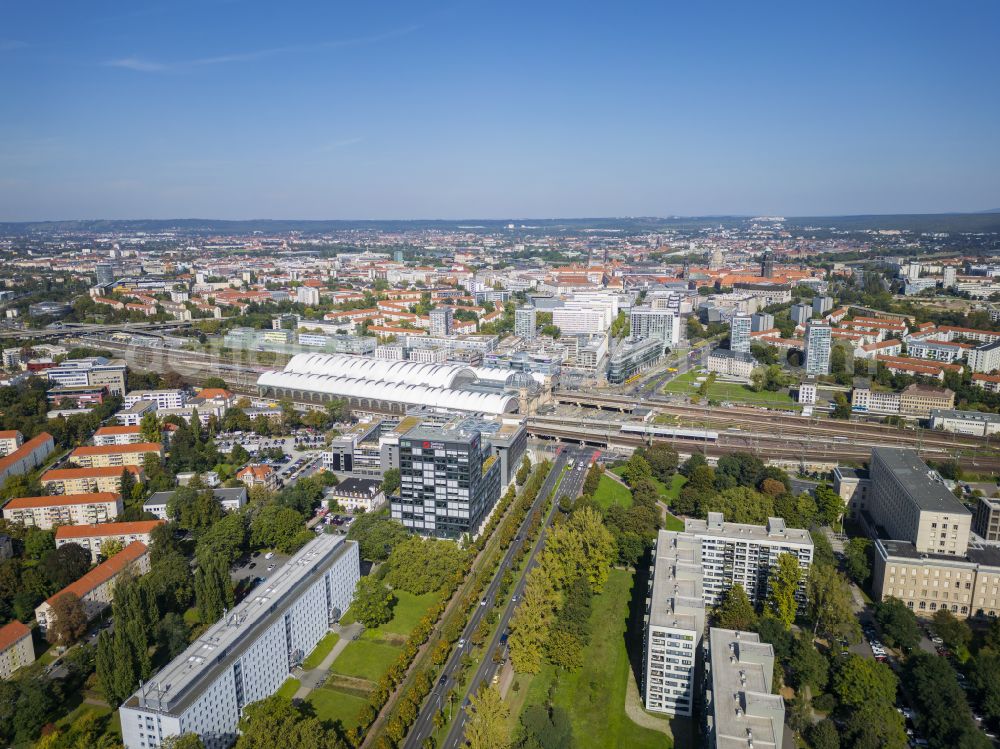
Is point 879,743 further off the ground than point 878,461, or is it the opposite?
point 878,461

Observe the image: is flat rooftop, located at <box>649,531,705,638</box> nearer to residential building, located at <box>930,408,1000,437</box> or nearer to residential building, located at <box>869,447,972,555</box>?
residential building, located at <box>869,447,972,555</box>

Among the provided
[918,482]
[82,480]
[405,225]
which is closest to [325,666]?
[82,480]

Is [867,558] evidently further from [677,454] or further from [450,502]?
[450,502]

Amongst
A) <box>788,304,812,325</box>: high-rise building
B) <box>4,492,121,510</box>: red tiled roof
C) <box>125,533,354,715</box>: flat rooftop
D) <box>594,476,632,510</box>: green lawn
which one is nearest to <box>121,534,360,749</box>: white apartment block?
<box>125,533,354,715</box>: flat rooftop

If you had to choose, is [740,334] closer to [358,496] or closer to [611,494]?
[611,494]

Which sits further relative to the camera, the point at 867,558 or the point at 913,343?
the point at 913,343

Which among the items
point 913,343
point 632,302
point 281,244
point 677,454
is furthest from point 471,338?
point 281,244

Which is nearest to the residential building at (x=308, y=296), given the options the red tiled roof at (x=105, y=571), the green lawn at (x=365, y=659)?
A: the red tiled roof at (x=105, y=571)
